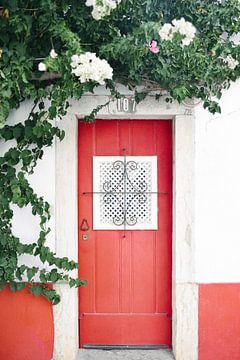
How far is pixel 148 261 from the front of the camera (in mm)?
4215

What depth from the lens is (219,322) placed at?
156 inches

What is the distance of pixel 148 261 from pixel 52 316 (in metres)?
0.99

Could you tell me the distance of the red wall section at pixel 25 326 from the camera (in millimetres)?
3912

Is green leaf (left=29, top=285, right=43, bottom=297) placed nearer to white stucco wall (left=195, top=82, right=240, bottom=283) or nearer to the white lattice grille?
the white lattice grille

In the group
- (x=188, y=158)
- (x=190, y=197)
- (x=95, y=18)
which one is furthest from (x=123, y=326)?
(x=95, y=18)

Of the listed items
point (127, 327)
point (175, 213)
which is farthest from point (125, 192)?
point (127, 327)

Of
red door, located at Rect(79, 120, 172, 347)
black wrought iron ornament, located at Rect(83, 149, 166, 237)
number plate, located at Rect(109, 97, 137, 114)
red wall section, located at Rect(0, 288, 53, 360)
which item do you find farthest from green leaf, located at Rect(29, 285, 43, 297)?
number plate, located at Rect(109, 97, 137, 114)

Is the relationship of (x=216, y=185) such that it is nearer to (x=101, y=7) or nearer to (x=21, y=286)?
(x=101, y=7)

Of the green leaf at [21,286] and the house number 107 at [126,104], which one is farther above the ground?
the house number 107 at [126,104]

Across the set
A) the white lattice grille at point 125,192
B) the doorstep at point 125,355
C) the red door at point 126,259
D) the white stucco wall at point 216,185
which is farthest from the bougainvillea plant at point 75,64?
the doorstep at point 125,355

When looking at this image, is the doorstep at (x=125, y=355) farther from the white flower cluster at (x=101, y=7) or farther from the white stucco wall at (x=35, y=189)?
the white flower cluster at (x=101, y=7)

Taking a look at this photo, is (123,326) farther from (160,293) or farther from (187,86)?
(187,86)

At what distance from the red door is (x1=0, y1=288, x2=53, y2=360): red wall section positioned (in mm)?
415

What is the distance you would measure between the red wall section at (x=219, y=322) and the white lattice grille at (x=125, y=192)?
0.81 meters
